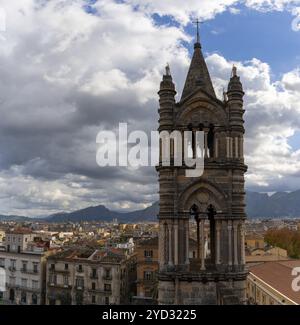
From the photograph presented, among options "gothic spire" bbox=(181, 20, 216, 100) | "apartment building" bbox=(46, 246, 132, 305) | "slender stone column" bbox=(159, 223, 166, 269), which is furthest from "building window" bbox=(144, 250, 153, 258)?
"gothic spire" bbox=(181, 20, 216, 100)

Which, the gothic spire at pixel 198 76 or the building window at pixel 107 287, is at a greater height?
the gothic spire at pixel 198 76

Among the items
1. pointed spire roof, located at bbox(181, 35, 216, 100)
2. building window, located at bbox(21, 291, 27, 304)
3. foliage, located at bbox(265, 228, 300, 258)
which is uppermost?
pointed spire roof, located at bbox(181, 35, 216, 100)

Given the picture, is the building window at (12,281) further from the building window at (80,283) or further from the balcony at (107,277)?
the balcony at (107,277)

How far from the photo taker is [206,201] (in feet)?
52.7

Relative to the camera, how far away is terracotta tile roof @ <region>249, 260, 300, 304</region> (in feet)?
97.9

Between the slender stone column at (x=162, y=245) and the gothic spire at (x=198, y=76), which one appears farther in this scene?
the gothic spire at (x=198, y=76)

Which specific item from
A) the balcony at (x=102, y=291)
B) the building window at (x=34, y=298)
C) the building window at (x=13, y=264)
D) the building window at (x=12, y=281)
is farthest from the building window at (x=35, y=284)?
the balcony at (x=102, y=291)

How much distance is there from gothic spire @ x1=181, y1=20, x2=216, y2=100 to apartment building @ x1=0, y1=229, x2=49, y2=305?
45.5 meters

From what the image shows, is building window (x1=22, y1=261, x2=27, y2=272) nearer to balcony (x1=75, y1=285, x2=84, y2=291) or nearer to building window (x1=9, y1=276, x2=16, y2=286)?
building window (x1=9, y1=276, x2=16, y2=286)

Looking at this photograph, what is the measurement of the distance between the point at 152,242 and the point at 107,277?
646 cm

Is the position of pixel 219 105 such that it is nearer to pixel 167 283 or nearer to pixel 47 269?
pixel 167 283

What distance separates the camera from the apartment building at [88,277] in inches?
2058

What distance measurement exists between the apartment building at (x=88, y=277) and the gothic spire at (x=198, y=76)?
38.4m
